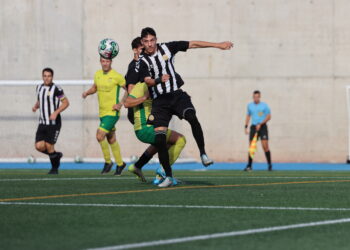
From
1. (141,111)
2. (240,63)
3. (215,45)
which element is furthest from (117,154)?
(240,63)

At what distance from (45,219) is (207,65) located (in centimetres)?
1654

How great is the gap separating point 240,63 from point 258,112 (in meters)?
3.03

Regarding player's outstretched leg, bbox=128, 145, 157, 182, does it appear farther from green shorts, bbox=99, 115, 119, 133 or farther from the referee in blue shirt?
the referee in blue shirt

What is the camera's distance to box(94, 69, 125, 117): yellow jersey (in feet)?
48.8

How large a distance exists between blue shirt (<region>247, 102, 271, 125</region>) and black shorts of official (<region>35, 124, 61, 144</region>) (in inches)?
236

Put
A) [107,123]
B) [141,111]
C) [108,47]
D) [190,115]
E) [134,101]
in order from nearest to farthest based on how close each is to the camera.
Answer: [190,115]
[134,101]
[141,111]
[108,47]
[107,123]

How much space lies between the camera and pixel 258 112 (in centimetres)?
1984

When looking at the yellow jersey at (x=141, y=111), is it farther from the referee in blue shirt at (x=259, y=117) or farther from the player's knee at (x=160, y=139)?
the referee in blue shirt at (x=259, y=117)

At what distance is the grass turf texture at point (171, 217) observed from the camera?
17.1ft

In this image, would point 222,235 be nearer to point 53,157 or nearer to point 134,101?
point 134,101

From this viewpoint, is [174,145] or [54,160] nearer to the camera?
[174,145]

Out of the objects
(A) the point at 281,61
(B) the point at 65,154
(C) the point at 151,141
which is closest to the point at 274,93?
(A) the point at 281,61

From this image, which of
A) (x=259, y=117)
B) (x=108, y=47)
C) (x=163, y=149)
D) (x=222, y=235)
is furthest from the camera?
(x=259, y=117)

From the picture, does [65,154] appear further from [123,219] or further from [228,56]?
[123,219]
